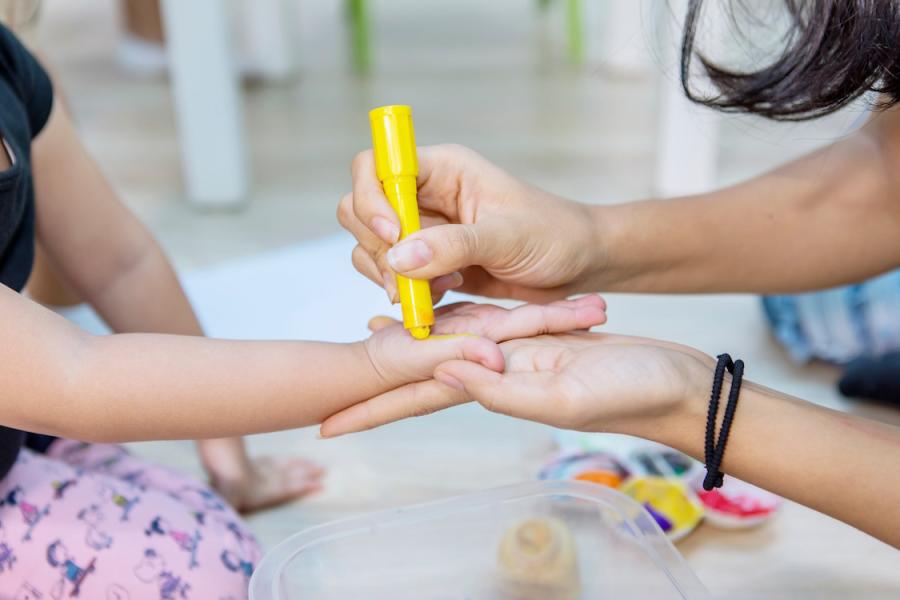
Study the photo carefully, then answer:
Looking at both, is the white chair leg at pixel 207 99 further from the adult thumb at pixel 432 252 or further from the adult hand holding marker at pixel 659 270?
the adult thumb at pixel 432 252

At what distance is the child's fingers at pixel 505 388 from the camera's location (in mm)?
566

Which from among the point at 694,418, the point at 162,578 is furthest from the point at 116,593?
the point at 694,418

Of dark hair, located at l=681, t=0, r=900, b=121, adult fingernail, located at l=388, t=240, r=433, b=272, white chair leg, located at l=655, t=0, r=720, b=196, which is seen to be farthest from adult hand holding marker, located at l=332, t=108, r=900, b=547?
white chair leg, located at l=655, t=0, r=720, b=196

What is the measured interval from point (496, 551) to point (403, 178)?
0.99 ft

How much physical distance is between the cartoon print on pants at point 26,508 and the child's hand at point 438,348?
0.22 m

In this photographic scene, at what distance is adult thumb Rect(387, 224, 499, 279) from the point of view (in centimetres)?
57

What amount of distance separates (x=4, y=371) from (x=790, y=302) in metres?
0.82

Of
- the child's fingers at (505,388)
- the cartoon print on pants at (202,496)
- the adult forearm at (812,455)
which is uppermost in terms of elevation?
the child's fingers at (505,388)

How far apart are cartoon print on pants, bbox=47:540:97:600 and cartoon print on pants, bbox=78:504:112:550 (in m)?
0.01

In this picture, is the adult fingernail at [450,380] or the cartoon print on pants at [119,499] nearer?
the adult fingernail at [450,380]

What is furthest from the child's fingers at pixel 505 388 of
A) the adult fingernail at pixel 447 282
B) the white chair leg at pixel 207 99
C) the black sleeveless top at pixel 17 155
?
the white chair leg at pixel 207 99

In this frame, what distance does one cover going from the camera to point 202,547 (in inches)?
27.8

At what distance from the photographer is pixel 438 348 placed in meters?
0.61

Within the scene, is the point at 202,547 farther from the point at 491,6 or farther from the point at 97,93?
the point at 491,6
